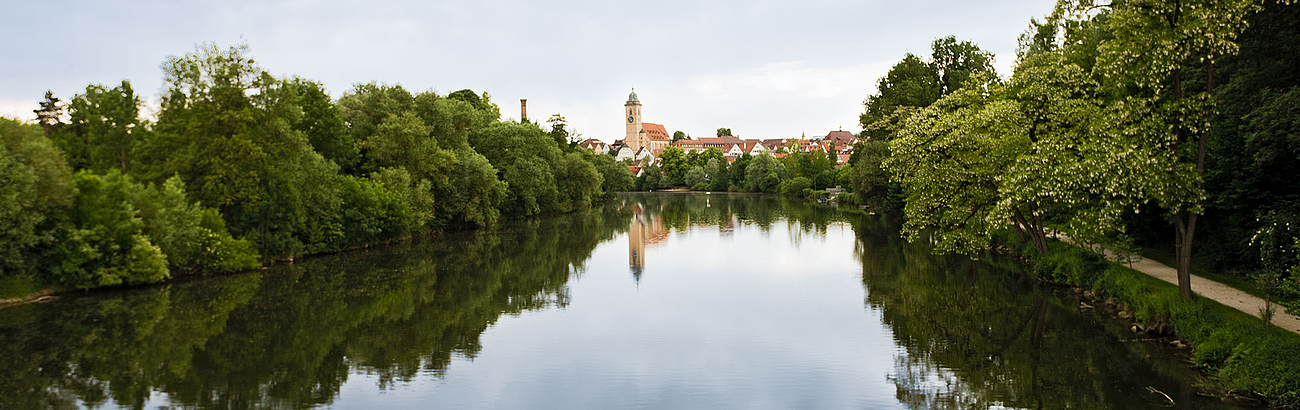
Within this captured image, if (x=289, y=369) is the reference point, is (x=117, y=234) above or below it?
above

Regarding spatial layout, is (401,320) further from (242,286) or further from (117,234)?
(117,234)

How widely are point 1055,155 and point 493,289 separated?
16.0m

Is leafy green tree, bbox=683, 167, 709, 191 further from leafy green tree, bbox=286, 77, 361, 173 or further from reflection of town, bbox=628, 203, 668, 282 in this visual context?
leafy green tree, bbox=286, 77, 361, 173

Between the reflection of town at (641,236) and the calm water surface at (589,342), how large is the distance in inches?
103

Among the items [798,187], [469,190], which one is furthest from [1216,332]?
[798,187]

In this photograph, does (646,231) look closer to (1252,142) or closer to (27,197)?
(27,197)

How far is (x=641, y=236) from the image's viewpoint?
152 ft

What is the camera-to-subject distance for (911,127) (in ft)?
80.5

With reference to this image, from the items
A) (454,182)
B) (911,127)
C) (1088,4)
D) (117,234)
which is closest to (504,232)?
(454,182)

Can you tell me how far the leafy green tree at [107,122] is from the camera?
3697 cm

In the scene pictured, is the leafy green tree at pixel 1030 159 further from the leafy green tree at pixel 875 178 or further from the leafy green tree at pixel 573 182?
the leafy green tree at pixel 573 182

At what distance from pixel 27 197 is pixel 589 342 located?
15929 millimetres

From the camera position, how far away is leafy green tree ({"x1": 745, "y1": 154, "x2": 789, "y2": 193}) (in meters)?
103

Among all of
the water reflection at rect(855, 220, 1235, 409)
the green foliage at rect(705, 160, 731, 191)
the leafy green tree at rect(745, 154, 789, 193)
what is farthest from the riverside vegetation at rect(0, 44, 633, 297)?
the green foliage at rect(705, 160, 731, 191)
